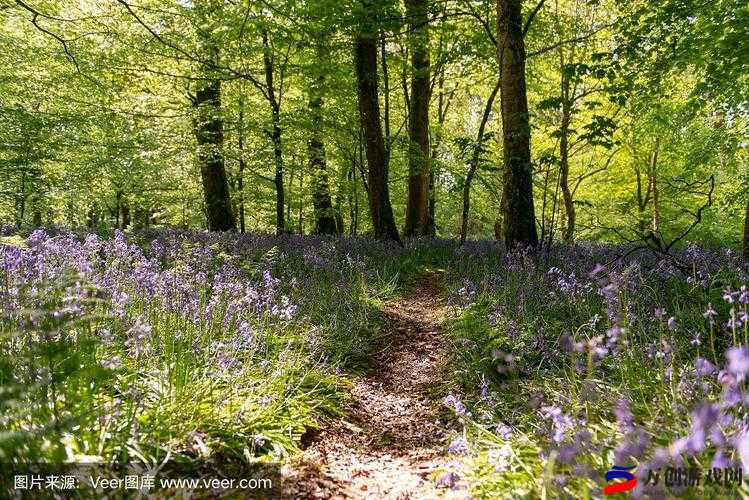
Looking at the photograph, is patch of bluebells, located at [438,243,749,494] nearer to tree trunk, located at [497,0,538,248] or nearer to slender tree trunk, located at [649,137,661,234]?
tree trunk, located at [497,0,538,248]

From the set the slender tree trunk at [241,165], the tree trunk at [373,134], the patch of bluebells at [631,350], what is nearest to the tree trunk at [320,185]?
the slender tree trunk at [241,165]

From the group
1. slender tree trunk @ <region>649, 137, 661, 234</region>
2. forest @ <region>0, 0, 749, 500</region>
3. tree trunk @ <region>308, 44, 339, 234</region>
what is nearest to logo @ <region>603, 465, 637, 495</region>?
forest @ <region>0, 0, 749, 500</region>

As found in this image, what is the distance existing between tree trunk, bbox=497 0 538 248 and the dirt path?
113 inches

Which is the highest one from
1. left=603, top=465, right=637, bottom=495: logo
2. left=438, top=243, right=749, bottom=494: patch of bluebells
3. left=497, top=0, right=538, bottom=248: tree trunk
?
left=497, top=0, right=538, bottom=248: tree trunk

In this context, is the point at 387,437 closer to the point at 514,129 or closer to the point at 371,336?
the point at 371,336

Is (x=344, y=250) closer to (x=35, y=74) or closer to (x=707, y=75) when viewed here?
(x=707, y=75)

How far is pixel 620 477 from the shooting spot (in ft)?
5.78

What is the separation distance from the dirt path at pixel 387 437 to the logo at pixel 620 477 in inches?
34.8

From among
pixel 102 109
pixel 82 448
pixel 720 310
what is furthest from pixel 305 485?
pixel 102 109

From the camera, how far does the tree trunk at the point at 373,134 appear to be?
9984 millimetres

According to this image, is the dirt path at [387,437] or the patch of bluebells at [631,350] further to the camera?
the dirt path at [387,437]

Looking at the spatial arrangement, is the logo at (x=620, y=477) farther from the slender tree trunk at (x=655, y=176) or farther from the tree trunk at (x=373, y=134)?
the slender tree trunk at (x=655, y=176)

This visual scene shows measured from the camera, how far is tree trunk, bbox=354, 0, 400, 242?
998cm

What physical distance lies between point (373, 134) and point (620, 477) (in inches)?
372
